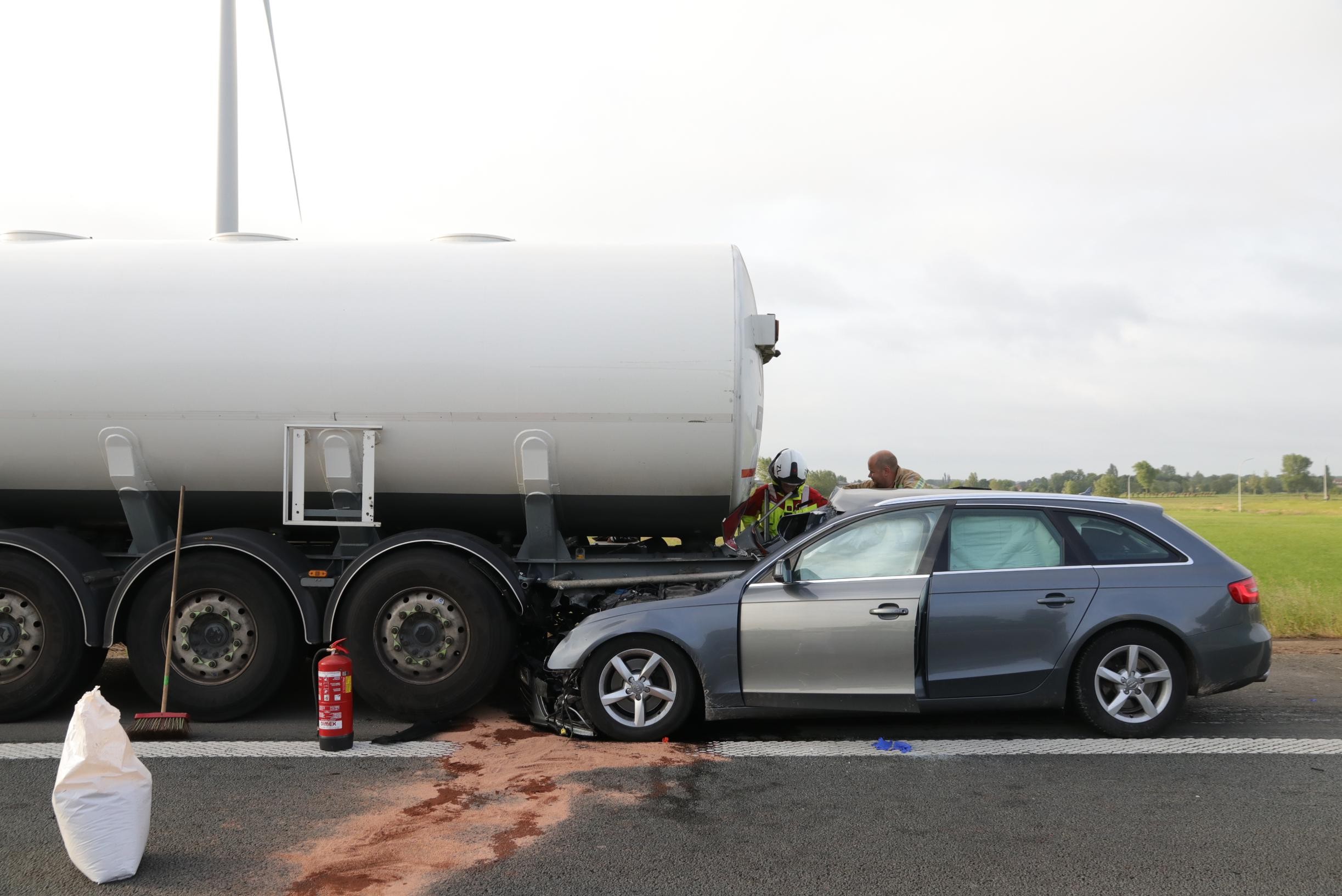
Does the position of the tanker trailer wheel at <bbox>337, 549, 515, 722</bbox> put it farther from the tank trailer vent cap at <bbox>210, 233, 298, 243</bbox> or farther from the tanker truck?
the tank trailer vent cap at <bbox>210, 233, 298, 243</bbox>

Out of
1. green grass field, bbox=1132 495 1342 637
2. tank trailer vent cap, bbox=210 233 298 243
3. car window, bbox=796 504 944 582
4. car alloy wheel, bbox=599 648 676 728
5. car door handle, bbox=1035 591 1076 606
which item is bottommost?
green grass field, bbox=1132 495 1342 637

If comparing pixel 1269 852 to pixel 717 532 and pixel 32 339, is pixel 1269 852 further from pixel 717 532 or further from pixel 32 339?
pixel 32 339

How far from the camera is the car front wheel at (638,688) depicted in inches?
257

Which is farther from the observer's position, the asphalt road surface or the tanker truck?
the tanker truck

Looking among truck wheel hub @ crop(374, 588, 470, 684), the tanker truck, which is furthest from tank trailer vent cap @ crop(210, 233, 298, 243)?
truck wheel hub @ crop(374, 588, 470, 684)

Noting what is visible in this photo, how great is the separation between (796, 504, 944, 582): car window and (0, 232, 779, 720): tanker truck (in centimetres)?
107

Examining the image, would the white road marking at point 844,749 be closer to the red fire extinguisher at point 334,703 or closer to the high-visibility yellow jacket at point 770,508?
the red fire extinguisher at point 334,703

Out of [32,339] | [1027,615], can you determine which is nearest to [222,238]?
[32,339]

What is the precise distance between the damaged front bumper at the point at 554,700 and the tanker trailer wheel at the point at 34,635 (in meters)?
3.16

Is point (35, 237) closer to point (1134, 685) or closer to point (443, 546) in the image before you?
point (443, 546)

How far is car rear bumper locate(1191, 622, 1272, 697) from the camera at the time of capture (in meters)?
6.48

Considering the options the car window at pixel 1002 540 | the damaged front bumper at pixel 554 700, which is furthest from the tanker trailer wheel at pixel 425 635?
the car window at pixel 1002 540

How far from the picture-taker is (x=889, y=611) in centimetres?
646

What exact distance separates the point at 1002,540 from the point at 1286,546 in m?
58.7
